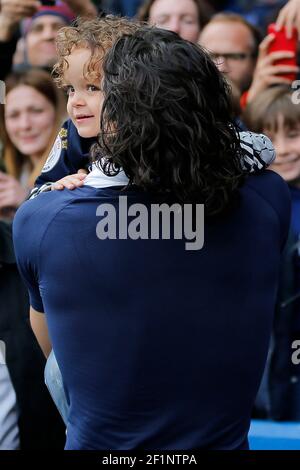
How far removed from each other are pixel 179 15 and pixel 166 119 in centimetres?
263

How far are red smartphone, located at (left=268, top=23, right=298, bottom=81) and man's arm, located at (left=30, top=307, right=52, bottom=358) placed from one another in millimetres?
2287

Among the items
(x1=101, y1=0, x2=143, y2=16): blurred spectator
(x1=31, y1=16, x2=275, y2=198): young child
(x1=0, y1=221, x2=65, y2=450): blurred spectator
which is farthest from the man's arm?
(x1=101, y1=0, x2=143, y2=16): blurred spectator

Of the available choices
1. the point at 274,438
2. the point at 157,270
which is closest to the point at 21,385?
the point at 274,438

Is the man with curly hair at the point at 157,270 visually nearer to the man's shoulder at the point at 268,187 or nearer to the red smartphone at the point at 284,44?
the man's shoulder at the point at 268,187

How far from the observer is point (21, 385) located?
282 cm

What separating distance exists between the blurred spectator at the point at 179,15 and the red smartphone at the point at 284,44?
1.25 ft

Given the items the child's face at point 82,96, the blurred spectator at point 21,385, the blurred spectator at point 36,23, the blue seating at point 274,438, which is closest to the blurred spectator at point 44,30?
the blurred spectator at point 36,23

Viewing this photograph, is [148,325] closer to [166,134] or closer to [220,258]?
[220,258]

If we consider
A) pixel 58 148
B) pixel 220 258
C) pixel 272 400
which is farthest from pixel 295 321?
pixel 220 258

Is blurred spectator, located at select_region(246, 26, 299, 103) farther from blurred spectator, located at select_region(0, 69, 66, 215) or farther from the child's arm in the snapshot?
the child's arm

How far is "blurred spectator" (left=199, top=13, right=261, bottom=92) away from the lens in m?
3.98

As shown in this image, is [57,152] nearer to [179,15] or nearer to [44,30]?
[179,15]

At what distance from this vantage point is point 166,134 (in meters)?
1.62

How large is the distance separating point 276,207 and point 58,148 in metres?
0.61
